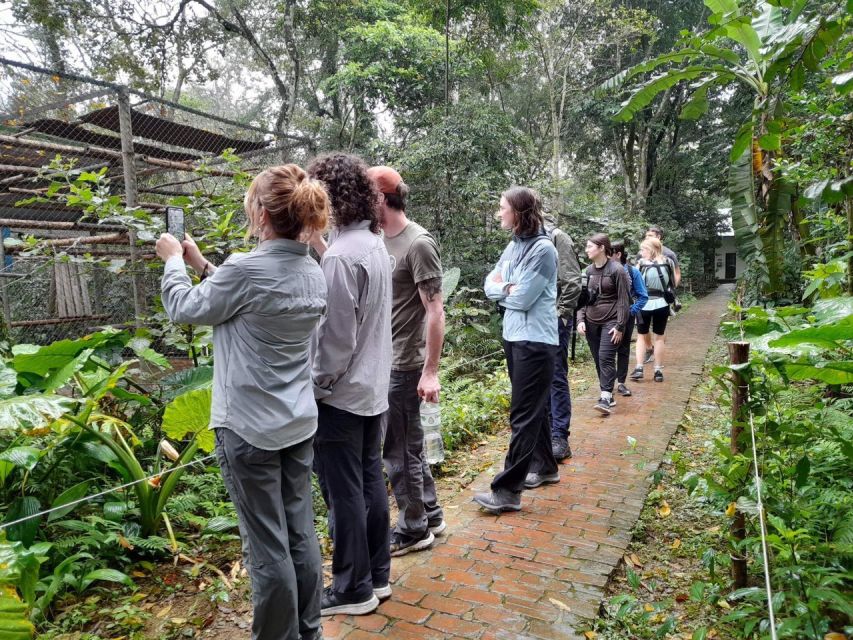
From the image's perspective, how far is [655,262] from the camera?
24.7 feet

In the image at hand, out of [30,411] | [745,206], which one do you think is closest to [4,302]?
[30,411]

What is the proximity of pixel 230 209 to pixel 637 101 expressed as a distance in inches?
174

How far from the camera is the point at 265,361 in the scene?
221 cm

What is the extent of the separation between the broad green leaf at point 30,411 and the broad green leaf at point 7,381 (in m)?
0.32

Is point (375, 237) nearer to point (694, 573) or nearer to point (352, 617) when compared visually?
point (352, 617)

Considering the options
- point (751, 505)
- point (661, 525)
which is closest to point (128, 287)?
point (661, 525)

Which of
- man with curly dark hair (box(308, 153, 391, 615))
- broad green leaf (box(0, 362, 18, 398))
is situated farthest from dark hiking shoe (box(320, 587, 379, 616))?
broad green leaf (box(0, 362, 18, 398))

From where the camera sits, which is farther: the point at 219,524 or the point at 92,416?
the point at 219,524

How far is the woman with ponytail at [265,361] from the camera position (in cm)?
215

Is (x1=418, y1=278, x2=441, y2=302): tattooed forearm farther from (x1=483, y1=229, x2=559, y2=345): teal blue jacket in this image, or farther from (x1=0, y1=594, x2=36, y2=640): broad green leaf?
(x1=0, y1=594, x2=36, y2=640): broad green leaf

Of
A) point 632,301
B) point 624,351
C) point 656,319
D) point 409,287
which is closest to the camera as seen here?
point 409,287

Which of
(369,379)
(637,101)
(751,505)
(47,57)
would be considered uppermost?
(47,57)

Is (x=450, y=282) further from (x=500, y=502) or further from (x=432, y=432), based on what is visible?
(x=500, y=502)

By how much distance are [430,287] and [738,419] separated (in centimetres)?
162
